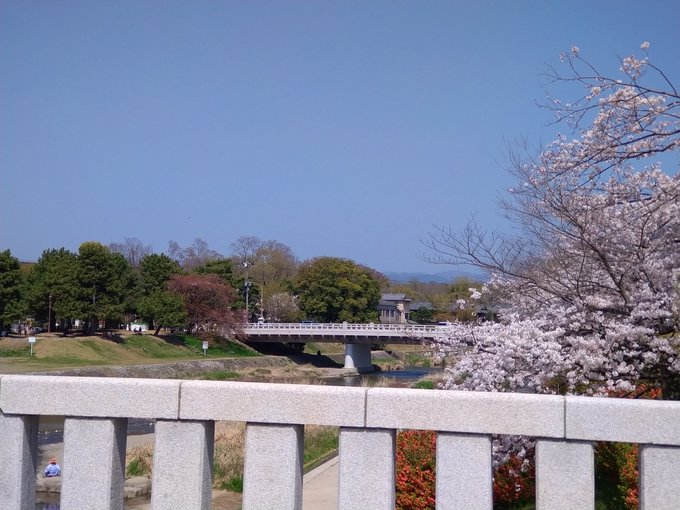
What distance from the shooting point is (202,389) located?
16.9ft

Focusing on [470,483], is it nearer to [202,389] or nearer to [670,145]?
[202,389]

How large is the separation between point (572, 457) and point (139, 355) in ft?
161

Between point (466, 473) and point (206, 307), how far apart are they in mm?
57021

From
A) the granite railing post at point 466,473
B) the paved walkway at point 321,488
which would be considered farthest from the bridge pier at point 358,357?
the granite railing post at point 466,473

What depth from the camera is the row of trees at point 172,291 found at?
49.0 meters

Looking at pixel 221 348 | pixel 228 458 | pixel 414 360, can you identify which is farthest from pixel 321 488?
pixel 414 360

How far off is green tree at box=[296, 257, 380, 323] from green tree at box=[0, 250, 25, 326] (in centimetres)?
3066

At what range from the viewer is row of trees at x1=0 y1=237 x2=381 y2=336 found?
49.0m

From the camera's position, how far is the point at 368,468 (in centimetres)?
497

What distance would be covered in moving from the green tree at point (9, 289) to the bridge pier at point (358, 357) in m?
24.2

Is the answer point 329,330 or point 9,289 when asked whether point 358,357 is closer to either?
point 329,330

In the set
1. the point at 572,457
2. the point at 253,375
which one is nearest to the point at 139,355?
the point at 253,375

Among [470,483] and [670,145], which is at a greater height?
[670,145]

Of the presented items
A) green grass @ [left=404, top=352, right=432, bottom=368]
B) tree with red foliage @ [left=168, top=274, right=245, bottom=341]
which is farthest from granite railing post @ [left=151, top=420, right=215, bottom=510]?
green grass @ [left=404, top=352, right=432, bottom=368]
